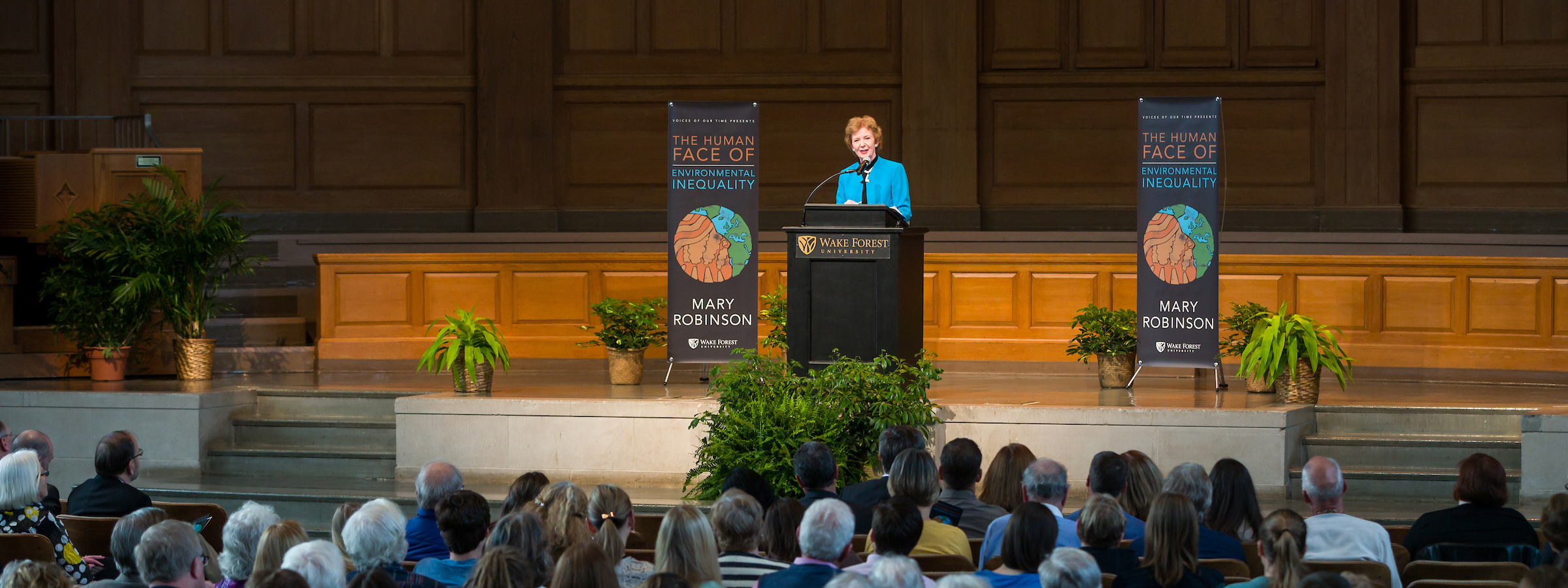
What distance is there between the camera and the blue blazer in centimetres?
795

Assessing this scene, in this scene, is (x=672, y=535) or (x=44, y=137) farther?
(x=44, y=137)

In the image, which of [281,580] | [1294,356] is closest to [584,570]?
[281,580]

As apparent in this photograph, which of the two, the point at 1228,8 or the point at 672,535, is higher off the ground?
the point at 1228,8

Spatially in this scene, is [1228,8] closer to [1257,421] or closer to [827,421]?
[1257,421]

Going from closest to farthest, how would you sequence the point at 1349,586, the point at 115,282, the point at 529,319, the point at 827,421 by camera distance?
the point at 1349,586 < the point at 827,421 < the point at 115,282 < the point at 529,319

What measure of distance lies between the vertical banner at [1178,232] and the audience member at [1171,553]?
4596 millimetres

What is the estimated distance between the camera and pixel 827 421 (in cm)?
704

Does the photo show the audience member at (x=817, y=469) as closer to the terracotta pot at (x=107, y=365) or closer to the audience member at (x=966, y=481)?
the audience member at (x=966, y=481)

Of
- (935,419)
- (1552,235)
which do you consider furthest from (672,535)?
(1552,235)

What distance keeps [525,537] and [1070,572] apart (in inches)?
57.5

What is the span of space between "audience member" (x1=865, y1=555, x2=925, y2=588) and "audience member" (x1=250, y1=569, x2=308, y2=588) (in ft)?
4.20

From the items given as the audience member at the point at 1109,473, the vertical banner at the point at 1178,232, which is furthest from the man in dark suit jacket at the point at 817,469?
the vertical banner at the point at 1178,232

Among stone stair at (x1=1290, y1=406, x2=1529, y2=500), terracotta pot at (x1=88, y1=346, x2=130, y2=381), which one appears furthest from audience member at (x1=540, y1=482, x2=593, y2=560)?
terracotta pot at (x1=88, y1=346, x2=130, y2=381)

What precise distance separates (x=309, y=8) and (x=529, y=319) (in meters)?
3.83
